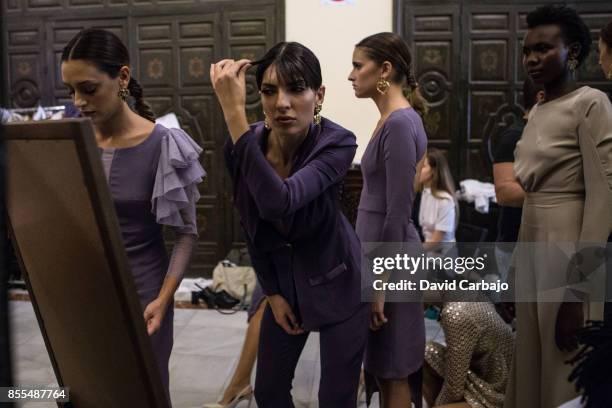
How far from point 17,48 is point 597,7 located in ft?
17.3

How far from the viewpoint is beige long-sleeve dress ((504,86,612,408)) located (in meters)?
1.71

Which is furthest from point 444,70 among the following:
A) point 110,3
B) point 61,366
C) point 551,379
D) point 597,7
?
point 61,366

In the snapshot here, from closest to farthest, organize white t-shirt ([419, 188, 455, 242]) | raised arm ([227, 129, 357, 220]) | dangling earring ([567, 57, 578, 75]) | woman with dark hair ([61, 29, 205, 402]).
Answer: raised arm ([227, 129, 357, 220]), woman with dark hair ([61, 29, 205, 402]), dangling earring ([567, 57, 578, 75]), white t-shirt ([419, 188, 455, 242])

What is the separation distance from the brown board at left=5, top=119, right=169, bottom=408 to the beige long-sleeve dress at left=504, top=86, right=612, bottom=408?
1276 mm

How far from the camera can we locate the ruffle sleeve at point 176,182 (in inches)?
64.1

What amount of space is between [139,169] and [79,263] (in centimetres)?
64

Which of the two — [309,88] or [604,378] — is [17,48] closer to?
[309,88]

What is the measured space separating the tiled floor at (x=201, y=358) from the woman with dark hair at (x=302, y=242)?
1374mm

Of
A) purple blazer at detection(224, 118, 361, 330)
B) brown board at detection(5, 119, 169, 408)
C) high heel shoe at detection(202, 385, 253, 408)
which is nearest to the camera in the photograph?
brown board at detection(5, 119, 169, 408)

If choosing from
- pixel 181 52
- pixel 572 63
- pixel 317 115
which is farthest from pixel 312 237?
pixel 181 52

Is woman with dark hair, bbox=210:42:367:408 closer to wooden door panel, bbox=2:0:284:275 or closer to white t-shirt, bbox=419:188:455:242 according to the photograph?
white t-shirt, bbox=419:188:455:242

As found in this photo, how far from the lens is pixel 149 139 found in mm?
1690

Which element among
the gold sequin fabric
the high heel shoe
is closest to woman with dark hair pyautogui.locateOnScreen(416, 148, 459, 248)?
the gold sequin fabric

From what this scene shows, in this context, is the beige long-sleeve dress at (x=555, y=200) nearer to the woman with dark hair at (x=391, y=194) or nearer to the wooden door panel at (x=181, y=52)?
the woman with dark hair at (x=391, y=194)
